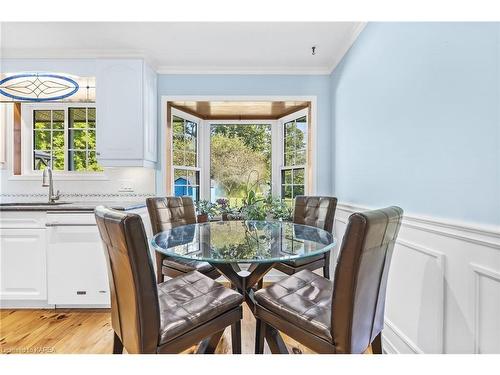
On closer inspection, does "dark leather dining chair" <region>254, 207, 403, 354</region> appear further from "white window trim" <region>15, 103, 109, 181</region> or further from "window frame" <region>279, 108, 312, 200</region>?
"white window trim" <region>15, 103, 109, 181</region>

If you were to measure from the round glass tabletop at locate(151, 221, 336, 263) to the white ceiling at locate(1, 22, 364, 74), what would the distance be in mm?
1679

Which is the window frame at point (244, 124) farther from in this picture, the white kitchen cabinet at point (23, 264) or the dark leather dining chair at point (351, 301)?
the dark leather dining chair at point (351, 301)

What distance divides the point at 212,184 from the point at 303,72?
1.82 meters

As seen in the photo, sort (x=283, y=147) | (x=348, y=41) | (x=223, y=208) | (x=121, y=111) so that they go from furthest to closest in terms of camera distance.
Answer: (x=283, y=147) → (x=223, y=208) → (x=121, y=111) → (x=348, y=41)

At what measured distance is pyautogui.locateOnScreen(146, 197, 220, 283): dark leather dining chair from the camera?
77.9 inches

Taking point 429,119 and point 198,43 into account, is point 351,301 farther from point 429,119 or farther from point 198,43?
point 198,43

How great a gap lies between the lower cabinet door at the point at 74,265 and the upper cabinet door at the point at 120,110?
31.7 inches

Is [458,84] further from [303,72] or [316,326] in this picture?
[303,72]

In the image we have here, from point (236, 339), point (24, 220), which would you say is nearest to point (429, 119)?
point (236, 339)

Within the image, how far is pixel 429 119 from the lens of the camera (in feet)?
4.47

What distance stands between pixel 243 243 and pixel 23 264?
6.92 ft

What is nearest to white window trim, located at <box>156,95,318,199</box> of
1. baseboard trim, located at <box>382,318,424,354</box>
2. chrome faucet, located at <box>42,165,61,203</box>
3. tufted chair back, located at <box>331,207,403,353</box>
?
chrome faucet, located at <box>42,165,61,203</box>

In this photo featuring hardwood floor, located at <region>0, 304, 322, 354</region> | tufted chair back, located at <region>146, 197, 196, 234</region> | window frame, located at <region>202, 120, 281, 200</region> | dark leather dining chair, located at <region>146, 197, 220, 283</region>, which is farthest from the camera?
window frame, located at <region>202, 120, 281, 200</region>

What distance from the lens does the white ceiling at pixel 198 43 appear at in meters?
2.24
